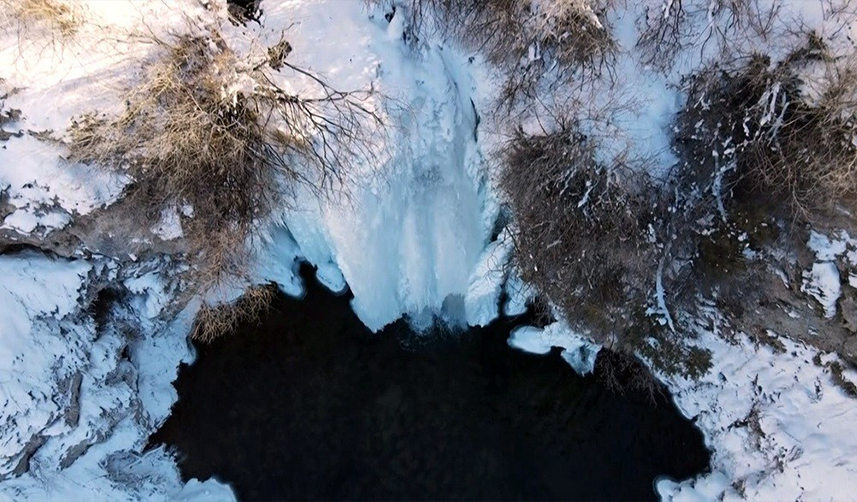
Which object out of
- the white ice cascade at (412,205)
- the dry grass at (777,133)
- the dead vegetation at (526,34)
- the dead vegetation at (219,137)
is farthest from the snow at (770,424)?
the dead vegetation at (219,137)

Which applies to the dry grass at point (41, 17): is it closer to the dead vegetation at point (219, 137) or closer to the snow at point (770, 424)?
the dead vegetation at point (219, 137)

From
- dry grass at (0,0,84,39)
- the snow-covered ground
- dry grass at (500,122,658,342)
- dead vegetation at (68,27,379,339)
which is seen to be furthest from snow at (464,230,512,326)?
dry grass at (0,0,84,39)

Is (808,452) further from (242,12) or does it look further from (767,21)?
(242,12)

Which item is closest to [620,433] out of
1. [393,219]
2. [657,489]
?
[657,489]

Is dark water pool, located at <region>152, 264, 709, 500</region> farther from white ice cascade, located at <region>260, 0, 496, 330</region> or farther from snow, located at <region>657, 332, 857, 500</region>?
white ice cascade, located at <region>260, 0, 496, 330</region>

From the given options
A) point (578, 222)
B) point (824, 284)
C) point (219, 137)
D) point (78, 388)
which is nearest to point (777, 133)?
point (824, 284)

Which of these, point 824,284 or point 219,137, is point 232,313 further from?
point 824,284
